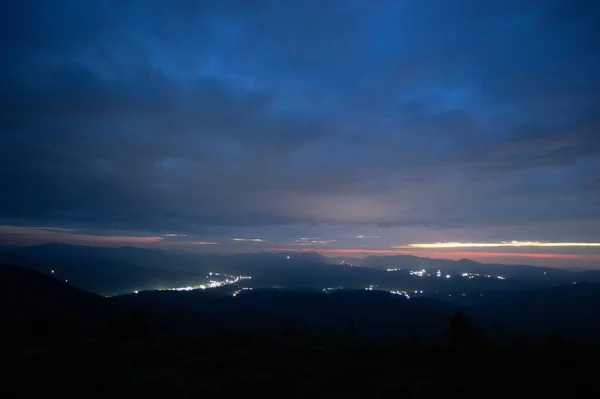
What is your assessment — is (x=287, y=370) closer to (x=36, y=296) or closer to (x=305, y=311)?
(x=36, y=296)

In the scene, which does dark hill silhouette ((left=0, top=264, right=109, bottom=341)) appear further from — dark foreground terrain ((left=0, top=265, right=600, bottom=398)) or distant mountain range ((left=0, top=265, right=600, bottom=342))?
dark foreground terrain ((left=0, top=265, right=600, bottom=398))

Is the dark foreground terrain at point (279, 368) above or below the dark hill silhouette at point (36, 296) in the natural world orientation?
above

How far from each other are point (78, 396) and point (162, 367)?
3.15 m

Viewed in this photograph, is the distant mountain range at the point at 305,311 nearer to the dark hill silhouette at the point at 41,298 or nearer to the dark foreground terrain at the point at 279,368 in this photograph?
the dark hill silhouette at the point at 41,298

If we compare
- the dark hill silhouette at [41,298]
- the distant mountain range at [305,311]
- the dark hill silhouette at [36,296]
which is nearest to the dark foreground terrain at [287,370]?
the distant mountain range at [305,311]

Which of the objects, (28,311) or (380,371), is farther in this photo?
(28,311)

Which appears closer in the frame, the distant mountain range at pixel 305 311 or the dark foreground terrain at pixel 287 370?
the dark foreground terrain at pixel 287 370

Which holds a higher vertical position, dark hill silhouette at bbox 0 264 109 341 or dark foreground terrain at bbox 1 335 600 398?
dark foreground terrain at bbox 1 335 600 398

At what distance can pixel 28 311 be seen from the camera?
244 ft

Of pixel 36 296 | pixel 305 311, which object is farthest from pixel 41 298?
pixel 305 311

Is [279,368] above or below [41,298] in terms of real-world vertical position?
above

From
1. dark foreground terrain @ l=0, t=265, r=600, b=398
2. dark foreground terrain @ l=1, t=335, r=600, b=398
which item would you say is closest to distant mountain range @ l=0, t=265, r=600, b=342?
dark foreground terrain @ l=0, t=265, r=600, b=398

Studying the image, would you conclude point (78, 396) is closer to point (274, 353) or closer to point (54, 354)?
point (54, 354)

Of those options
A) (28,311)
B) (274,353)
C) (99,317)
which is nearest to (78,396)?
(274,353)
